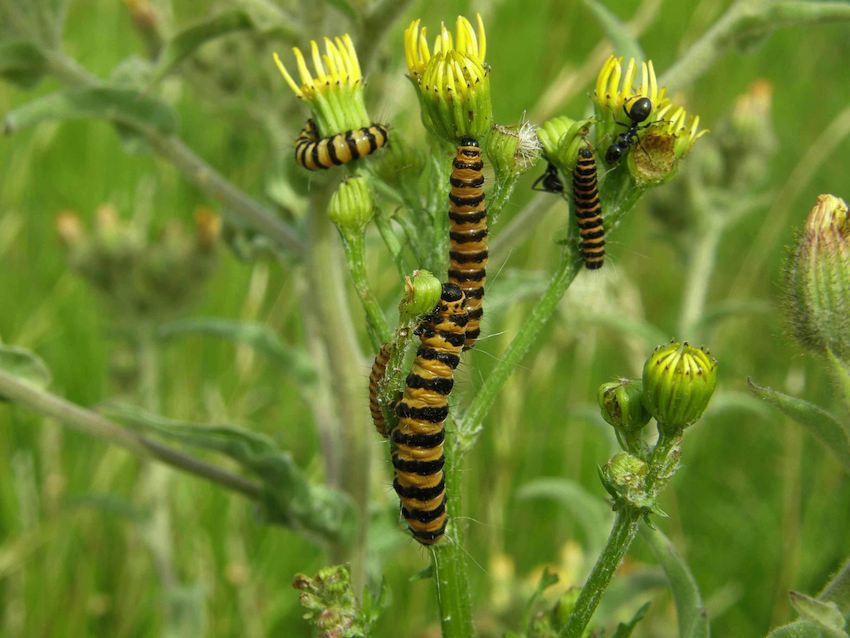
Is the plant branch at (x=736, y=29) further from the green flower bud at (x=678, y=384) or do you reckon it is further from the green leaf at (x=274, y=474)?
the green leaf at (x=274, y=474)

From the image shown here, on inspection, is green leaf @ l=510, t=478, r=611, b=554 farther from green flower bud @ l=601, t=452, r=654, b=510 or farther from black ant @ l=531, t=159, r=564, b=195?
green flower bud @ l=601, t=452, r=654, b=510

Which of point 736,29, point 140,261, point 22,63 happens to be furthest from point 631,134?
point 140,261

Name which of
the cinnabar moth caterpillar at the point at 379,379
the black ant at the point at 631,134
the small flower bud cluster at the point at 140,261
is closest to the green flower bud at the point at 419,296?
the cinnabar moth caterpillar at the point at 379,379

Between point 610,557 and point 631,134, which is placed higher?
point 631,134

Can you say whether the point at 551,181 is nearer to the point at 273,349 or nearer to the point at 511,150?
the point at 511,150

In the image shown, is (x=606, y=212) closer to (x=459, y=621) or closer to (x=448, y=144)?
(x=448, y=144)

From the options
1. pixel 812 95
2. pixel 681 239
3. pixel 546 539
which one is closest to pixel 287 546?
pixel 546 539
